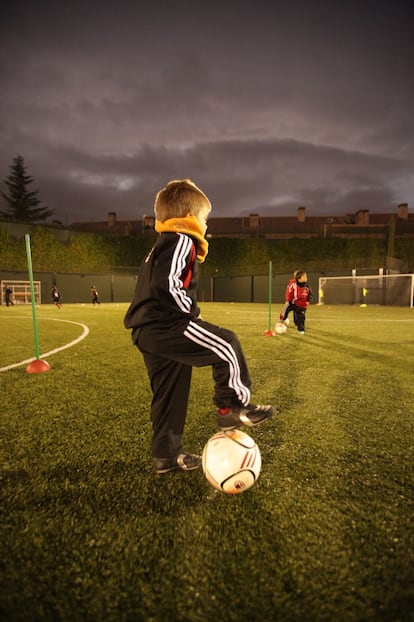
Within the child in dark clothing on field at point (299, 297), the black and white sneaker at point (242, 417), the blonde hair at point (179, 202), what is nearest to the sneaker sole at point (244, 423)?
the black and white sneaker at point (242, 417)

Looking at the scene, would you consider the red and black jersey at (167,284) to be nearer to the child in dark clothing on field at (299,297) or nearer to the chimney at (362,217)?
the child in dark clothing on field at (299,297)

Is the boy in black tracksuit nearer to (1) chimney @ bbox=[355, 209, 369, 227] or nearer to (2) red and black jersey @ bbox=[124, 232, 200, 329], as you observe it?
(2) red and black jersey @ bbox=[124, 232, 200, 329]

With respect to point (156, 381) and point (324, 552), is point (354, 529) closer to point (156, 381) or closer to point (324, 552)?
point (324, 552)

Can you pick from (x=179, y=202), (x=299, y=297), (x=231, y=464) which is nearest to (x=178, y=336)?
(x=231, y=464)

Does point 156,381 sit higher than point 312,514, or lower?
higher

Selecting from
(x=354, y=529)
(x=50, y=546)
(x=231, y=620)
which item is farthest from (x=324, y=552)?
(x=50, y=546)

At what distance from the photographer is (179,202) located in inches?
90.7

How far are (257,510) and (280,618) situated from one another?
2.08 feet

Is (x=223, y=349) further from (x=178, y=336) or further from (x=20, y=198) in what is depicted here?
(x=20, y=198)

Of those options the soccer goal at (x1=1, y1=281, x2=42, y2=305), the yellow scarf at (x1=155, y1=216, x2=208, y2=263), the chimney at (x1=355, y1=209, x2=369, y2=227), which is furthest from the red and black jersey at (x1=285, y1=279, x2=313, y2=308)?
the chimney at (x1=355, y1=209, x2=369, y2=227)

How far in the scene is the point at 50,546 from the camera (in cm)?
157

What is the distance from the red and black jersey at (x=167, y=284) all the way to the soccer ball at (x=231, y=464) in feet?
2.84

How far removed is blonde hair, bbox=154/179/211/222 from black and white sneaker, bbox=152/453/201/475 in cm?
169

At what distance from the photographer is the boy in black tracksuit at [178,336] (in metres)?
2.11
